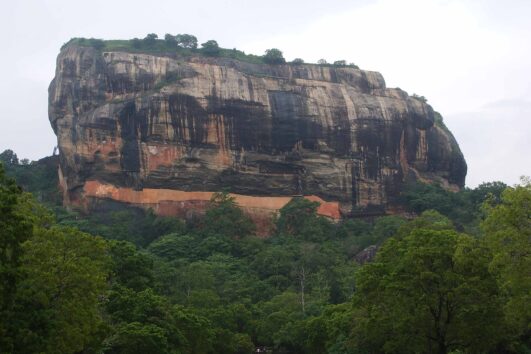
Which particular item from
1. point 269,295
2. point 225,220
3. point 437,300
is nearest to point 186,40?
point 225,220

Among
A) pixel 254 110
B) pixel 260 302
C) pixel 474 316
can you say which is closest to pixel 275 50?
pixel 254 110

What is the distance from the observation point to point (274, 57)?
63.4 metres

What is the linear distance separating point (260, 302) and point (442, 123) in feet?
117

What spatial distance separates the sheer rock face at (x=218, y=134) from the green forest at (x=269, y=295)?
12.1 m

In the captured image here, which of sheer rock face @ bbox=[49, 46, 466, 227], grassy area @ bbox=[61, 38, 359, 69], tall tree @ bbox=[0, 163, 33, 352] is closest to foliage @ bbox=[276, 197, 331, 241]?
sheer rock face @ bbox=[49, 46, 466, 227]

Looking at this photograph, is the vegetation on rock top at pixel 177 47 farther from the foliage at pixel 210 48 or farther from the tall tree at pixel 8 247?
the tall tree at pixel 8 247

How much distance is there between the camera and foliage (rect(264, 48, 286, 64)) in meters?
63.6

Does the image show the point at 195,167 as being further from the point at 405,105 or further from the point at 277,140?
the point at 405,105

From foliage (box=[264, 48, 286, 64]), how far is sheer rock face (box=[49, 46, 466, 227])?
790 mm

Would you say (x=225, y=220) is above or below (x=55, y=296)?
above

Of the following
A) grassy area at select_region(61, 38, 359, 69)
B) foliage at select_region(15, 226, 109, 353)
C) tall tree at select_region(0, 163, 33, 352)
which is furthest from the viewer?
grassy area at select_region(61, 38, 359, 69)

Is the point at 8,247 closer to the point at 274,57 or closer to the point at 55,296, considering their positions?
the point at 55,296

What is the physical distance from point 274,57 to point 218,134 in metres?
9.06

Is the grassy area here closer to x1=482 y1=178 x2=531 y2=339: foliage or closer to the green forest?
the green forest
